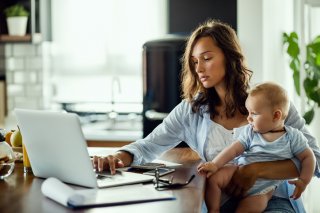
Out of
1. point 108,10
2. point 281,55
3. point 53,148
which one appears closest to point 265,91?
point 53,148

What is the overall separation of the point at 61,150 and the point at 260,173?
0.74 meters

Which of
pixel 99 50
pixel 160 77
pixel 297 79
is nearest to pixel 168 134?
pixel 160 77

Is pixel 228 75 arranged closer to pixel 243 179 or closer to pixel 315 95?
pixel 243 179

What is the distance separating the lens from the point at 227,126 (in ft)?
8.30

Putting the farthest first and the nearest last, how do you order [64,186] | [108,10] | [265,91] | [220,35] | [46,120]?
[108,10] → [220,35] → [265,91] → [46,120] → [64,186]

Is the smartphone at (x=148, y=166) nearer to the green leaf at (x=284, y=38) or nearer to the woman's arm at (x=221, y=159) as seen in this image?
the woman's arm at (x=221, y=159)

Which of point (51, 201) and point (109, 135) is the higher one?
point (51, 201)

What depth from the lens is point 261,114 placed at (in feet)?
7.38

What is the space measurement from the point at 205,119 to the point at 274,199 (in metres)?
0.42

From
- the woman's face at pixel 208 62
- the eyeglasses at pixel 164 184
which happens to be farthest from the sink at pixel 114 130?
the eyeglasses at pixel 164 184

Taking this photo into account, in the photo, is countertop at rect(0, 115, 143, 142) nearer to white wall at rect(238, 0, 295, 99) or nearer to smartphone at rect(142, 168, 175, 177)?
white wall at rect(238, 0, 295, 99)

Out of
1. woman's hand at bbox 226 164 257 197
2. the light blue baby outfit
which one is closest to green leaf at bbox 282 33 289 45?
the light blue baby outfit

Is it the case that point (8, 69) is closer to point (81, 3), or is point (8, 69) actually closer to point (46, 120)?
point (81, 3)

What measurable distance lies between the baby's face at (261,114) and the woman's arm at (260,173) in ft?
0.44
